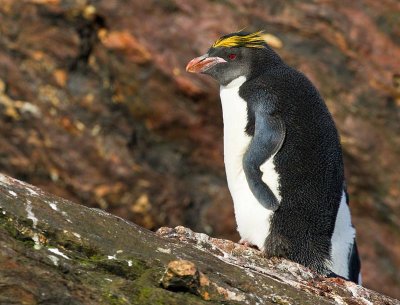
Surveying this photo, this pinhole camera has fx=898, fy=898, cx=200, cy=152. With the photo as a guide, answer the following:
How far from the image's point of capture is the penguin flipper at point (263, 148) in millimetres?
4980

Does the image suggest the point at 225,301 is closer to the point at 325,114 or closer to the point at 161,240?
the point at 161,240

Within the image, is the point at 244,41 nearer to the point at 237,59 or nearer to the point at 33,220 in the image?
the point at 237,59

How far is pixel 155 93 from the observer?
31.3 ft

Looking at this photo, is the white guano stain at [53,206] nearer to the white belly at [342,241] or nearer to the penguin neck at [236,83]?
the white belly at [342,241]

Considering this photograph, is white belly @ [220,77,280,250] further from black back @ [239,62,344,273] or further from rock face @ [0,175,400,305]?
rock face @ [0,175,400,305]

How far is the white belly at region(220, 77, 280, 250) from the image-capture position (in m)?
5.02

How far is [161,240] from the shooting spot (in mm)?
4117

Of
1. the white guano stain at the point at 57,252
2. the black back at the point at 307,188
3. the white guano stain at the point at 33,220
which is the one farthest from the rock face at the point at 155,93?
the white guano stain at the point at 57,252

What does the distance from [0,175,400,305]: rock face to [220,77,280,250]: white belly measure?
2.21 ft

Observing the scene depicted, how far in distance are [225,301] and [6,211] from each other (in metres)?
0.95

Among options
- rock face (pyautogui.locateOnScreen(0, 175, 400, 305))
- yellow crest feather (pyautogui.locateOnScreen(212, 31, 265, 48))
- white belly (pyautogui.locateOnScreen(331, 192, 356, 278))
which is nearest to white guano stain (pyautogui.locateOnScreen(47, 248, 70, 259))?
rock face (pyautogui.locateOnScreen(0, 175, 400, 305))


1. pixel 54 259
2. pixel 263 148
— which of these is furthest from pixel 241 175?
pixel 54 259

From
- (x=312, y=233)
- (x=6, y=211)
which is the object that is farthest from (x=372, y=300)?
(x=6, y=211)

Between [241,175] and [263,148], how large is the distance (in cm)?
31
